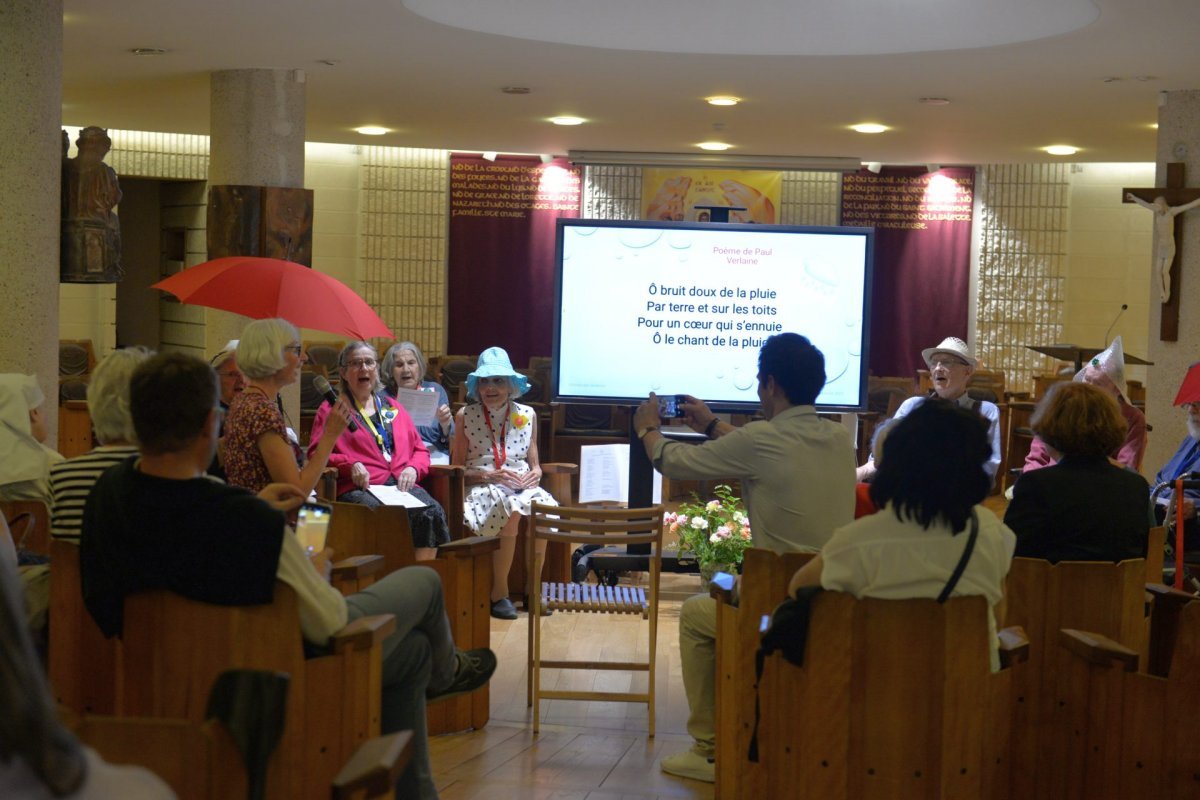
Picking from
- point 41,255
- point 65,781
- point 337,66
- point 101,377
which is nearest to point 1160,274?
point 337,66

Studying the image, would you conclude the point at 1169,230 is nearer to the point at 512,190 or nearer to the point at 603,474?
the point at 603,474

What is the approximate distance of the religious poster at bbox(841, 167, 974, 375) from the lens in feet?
47.0

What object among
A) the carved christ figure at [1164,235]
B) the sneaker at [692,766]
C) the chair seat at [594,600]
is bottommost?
the sneaker at [692,766]

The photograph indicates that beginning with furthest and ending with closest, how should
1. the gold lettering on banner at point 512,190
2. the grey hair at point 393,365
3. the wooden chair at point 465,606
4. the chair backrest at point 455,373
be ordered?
the gold lettering on banner at point 512,190, the chair backrest at point 455,373, the grey hair at point 393,365, the wooden chair at point 465,606

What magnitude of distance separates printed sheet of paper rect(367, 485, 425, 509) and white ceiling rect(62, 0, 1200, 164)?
2.36 metres

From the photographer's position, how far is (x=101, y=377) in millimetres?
3523

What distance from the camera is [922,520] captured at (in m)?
3.01

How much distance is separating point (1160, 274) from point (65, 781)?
839 cm

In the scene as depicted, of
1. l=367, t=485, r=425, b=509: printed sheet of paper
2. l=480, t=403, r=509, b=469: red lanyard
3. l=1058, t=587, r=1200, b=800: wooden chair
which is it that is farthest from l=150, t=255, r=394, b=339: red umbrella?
l=1058, t=587, r=1200, b=800: wooden chair

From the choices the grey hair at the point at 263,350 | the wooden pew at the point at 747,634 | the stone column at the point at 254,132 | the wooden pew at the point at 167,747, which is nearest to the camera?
the wooden pew at the point at 167,747

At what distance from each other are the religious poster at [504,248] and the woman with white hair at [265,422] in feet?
32.7

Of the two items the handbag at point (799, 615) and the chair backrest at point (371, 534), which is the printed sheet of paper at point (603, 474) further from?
the handbag at point (799, 615)

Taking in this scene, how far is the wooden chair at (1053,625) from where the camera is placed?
365cm

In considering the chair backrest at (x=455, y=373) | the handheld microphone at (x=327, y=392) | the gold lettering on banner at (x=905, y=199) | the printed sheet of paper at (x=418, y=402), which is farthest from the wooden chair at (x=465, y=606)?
the gold lettering on banner at (x=905, y=199)
